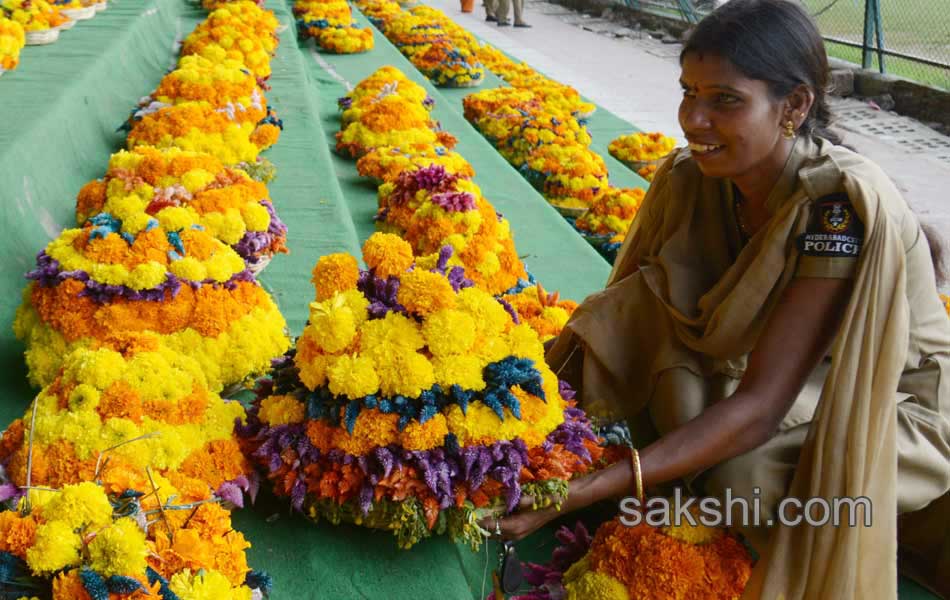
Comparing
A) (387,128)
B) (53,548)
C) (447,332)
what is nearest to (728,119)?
(447,332)

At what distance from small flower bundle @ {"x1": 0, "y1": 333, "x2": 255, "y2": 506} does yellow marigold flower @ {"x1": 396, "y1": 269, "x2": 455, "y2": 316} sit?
48cm

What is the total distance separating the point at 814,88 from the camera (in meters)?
1.73

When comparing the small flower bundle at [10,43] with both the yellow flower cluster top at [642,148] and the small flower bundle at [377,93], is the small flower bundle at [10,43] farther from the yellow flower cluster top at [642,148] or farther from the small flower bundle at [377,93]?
the yellow flower cluster top at [642,148]

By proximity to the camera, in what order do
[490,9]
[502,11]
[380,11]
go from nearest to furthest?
[380,11] → [502,11] → [490,9]

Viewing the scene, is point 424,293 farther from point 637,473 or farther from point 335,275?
point 637,473

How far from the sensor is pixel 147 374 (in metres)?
1.68

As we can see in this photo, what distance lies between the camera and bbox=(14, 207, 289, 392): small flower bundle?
2.01 m

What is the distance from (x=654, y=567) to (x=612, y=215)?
2.82 metres

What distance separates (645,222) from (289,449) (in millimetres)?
1118

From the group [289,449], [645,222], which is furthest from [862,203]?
[289,449]

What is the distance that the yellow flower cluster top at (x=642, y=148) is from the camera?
5758 mm

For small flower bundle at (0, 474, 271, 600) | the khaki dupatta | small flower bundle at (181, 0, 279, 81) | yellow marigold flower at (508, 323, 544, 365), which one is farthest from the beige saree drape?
small flower bundle at (181, 0, 279, 81)

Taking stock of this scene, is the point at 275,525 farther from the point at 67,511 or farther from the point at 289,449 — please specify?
the point at 67,511

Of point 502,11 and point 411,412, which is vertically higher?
point 411,412
